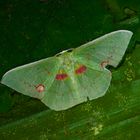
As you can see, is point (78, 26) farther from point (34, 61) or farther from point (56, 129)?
point (56, 129)

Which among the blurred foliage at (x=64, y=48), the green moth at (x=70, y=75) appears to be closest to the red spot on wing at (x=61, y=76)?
the green moth at (x=70, y=75)

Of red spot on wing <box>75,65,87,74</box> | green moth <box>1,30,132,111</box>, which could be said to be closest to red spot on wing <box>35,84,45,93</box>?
green moth <box>1,30,132,111</box>

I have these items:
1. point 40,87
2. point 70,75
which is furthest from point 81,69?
point 40,87

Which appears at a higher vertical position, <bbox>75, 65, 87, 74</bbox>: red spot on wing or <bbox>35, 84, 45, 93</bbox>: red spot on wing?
<bbox>75, 65, 87, 74</bbox>: red spot on wing

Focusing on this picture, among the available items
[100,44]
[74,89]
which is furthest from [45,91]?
[100,44]

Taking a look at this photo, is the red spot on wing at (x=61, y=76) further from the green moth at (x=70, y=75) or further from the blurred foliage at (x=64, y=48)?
the blurred foliage at (x=64, y=48)

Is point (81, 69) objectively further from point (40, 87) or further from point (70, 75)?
point (40, 87)

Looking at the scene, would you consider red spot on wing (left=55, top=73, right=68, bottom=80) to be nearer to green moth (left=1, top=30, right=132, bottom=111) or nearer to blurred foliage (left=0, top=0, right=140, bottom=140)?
green moth (left=1, top=30, right=132, bottom=111)
